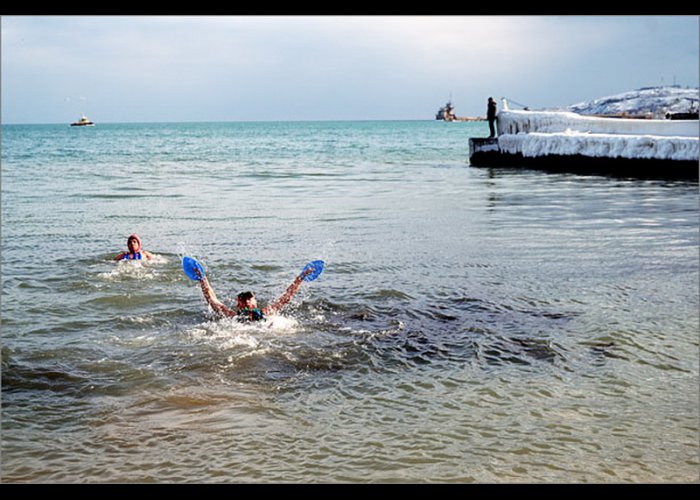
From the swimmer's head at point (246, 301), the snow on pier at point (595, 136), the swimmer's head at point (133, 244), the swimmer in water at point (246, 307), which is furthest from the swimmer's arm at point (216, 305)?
the snow on pier at point (595, 136)

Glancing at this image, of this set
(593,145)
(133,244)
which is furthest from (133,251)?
(593,145)

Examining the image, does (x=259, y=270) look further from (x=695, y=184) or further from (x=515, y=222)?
(x=695, y=184)

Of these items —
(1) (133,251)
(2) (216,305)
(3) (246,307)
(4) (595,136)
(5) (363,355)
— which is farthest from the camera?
(4) (595,136)

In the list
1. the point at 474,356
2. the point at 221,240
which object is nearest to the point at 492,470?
the point at 474,356

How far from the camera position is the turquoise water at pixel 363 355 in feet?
16.6

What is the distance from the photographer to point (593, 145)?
92.3 feet

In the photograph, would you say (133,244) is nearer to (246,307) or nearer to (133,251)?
(133,251)

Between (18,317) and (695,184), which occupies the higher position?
(695,184)

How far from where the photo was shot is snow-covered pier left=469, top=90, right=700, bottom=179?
24.8m

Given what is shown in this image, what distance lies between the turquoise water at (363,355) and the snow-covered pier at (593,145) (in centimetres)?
931

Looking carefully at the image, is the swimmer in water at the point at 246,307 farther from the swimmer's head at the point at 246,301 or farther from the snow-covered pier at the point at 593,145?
the snow-covered pier at the point at 593,145

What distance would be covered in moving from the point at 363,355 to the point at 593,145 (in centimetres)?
2340

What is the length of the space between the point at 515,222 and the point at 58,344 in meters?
11.1

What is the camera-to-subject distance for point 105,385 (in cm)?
650
